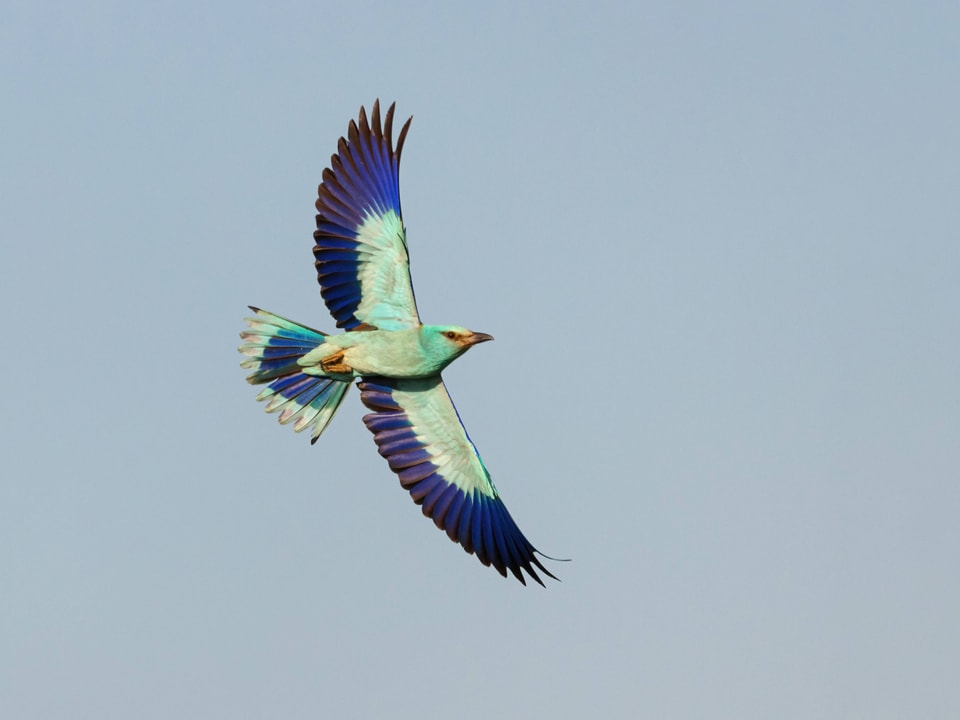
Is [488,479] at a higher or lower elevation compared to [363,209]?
lower

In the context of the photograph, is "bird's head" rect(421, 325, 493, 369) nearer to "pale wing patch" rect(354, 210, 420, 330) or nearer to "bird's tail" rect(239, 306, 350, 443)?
"pale wing patch" rect(354, 210, 420, 330)

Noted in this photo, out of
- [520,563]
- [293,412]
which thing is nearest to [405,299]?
[293,412]

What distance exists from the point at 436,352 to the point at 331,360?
1.51m

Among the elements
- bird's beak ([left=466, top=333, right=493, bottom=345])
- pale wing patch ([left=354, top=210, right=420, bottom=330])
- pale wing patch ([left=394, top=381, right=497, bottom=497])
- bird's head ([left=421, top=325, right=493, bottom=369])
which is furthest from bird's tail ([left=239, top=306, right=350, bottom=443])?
bird's beak ([left=466, top=333, right=493, bottom=345])

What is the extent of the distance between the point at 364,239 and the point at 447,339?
1.98m

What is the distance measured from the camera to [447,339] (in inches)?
861

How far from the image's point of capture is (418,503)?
→ 22844 mm

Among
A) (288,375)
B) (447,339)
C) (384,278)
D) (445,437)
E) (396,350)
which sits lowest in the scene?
(445,437)

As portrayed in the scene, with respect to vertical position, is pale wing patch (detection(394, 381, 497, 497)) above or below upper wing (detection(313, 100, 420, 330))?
below

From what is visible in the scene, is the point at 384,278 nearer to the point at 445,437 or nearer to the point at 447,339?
the point at 447,339

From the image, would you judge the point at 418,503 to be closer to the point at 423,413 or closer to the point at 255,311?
the point at 423,413

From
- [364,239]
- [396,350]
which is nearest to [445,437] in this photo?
[396,350]

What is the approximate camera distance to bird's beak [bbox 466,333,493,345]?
21.9 meters

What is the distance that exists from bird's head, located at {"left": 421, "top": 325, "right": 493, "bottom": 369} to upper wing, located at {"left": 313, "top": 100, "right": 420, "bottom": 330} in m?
Result: 0.43
